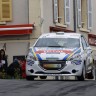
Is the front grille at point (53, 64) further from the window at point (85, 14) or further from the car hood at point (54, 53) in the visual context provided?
the window at point (85, 14)

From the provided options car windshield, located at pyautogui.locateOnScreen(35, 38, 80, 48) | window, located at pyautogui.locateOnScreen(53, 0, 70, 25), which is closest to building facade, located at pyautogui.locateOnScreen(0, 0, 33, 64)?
window, located at pyautogui.locateOnScreen(53, 0, 70, 25)

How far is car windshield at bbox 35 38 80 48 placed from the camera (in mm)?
21047

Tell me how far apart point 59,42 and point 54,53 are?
1.20 metres

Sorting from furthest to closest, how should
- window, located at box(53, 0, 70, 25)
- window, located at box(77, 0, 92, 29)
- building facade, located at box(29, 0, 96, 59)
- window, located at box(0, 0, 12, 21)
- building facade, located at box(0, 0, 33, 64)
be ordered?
1. window, located at box(77, 0, 92, 29)
2. window, located at box(53, 0, 70, 25)
3. window, located at box(0, 0, 12, 21)
4. building facade, located at box(29, 0, 96, 59)
5. building facade, located at box(0, 0, 33, 64)

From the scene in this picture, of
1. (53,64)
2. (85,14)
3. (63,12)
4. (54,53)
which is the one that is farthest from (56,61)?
(85,14)

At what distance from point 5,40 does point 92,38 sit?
9.70 m

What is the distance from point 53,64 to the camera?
20.1 meters

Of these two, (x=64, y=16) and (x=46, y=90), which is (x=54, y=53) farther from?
(x=64, y=16)

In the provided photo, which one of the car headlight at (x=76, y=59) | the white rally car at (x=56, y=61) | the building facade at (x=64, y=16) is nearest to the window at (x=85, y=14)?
the building facade at (x=64, y=16)

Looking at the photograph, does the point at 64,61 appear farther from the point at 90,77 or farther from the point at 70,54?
the point at 90,77

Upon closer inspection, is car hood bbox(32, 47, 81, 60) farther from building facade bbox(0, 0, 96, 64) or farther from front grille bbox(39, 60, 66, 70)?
building facade bbox(0, 0, 96, 64)

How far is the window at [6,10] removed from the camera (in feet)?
105

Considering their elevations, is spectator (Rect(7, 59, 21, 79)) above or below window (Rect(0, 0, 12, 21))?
below

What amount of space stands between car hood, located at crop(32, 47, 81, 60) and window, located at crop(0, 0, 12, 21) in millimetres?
11632
